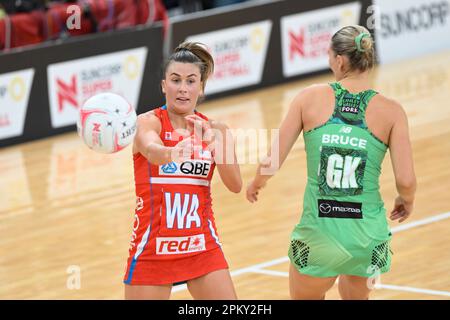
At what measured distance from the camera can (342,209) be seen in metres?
5.59

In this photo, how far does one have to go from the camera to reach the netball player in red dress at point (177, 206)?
561cm

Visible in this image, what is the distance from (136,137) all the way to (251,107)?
1062 cm

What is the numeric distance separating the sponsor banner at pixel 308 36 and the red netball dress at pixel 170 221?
12.2 meters

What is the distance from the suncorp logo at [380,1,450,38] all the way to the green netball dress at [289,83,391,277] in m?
13.6

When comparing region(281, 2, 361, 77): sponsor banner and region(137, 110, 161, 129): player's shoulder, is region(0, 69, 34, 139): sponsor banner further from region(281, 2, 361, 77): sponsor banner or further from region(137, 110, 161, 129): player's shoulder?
region(137, 110, 161, 129): player's shoulder

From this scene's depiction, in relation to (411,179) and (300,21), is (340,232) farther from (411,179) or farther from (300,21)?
(300,21)

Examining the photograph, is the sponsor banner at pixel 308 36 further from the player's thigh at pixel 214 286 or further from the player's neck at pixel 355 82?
the player's thigh at pixel 214 286

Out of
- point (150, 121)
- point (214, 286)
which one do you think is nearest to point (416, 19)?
point (150, 121)

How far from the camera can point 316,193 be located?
18.6 feet

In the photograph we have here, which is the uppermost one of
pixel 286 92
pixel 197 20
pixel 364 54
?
pixel 364 54

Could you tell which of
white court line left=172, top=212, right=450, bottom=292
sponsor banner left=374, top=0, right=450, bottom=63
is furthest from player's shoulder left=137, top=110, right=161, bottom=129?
sponsor banner left=374, top=0, right=450, bottom=63

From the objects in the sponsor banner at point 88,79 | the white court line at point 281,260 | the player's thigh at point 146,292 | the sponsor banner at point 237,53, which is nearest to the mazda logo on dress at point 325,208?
the player's thigh at point 146,292

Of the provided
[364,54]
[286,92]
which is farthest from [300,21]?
[364,54]

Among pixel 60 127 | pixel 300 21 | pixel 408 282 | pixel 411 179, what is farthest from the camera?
pixel 300 21
